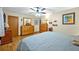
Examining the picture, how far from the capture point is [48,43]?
62.8 inches

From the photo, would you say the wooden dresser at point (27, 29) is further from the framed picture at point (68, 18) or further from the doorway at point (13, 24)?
the framed picture at point (68, 18)

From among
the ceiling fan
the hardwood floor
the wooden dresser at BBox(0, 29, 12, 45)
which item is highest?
the ceiling fan

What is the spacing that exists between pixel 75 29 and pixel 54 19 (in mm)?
411

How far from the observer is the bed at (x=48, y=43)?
5.14 ft

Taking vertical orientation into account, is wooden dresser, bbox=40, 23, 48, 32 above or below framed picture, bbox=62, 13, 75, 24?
below

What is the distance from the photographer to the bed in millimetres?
1567

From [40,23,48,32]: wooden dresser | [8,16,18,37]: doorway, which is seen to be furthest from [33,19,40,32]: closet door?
[8,16,18,37]: doorway

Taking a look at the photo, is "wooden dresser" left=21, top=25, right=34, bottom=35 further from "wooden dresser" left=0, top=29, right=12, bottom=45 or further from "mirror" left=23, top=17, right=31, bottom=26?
"wooden dresser" left=0, top=29, right=12, bottom=45

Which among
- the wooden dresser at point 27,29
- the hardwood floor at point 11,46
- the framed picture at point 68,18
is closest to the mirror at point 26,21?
the wooden dresser at point 27,29

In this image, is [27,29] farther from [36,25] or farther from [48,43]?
[48,43]

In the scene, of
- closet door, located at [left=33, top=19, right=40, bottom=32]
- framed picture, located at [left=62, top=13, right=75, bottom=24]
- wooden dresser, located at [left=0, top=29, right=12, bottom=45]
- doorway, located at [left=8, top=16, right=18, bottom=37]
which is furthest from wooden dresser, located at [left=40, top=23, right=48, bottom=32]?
wooden dresser, located at [left=0, top=29, right=12, bottom=45]

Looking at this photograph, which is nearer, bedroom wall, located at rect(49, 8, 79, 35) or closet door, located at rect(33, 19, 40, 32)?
bedroom wall, located at rect(49, 8, 79, 35)

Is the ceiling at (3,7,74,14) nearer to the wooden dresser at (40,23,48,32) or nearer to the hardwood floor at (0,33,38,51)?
the wooden dresser at (40,23,48,32)

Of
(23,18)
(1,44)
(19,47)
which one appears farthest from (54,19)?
(1,44)
